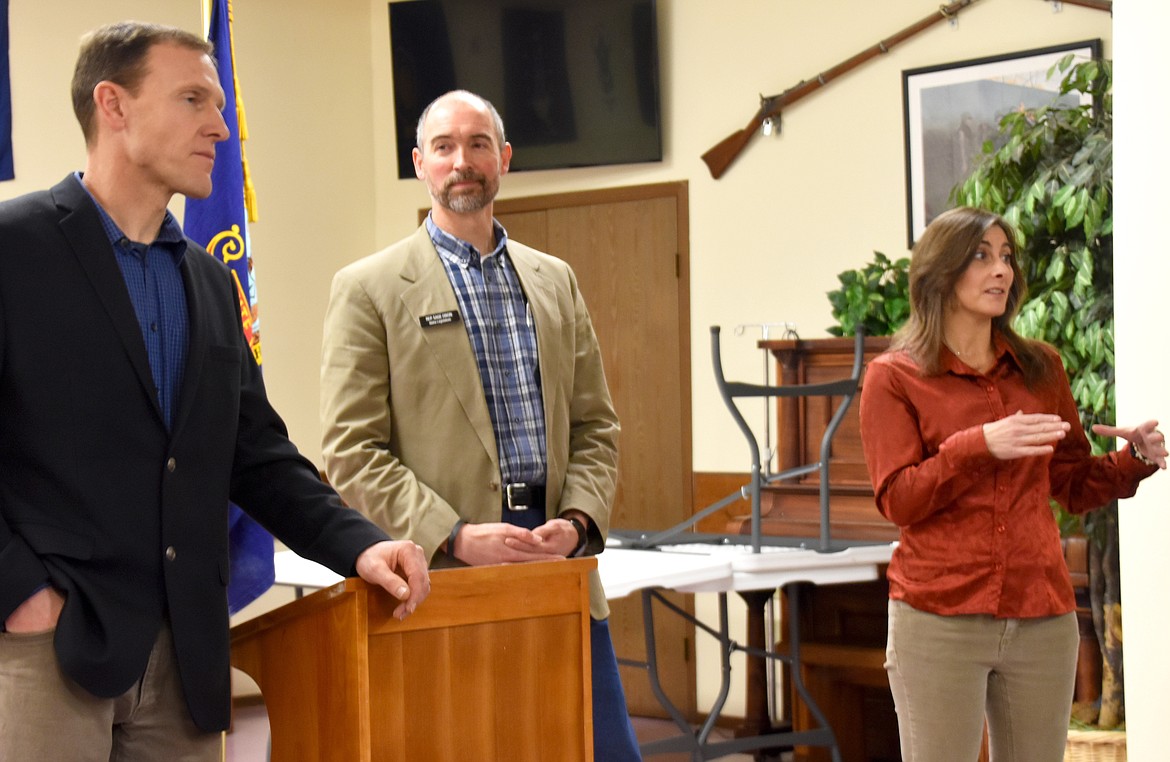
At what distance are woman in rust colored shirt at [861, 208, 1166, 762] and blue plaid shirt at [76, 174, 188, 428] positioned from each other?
146 cm

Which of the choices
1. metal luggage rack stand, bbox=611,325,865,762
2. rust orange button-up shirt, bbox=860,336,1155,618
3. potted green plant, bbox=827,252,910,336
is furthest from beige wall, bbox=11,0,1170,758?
A: rust orange button-up shirt, bbox=860,336,1155,618

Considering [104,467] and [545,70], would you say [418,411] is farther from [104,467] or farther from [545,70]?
[545,70]

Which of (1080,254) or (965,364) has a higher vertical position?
(1080,254)

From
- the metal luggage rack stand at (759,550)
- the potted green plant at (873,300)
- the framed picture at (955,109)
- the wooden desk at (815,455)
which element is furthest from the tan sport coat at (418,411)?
the framed picture at (955,109)

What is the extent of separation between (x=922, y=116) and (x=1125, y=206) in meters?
2.13

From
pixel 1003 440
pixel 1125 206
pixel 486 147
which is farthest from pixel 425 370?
pixel 1125 206

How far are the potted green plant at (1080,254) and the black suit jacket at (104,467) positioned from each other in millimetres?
2909

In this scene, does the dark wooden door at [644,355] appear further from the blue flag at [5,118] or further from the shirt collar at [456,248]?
the shirt collar at [456,248]

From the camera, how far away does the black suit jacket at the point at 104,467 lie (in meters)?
1.53

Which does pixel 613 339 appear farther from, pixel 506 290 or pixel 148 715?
pixel 148 715

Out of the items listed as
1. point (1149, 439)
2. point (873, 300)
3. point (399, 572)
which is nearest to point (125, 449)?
point (399, 572)

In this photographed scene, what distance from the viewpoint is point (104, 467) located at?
5.18 feet

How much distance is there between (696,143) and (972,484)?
345 cm

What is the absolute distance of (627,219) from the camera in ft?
19.6
